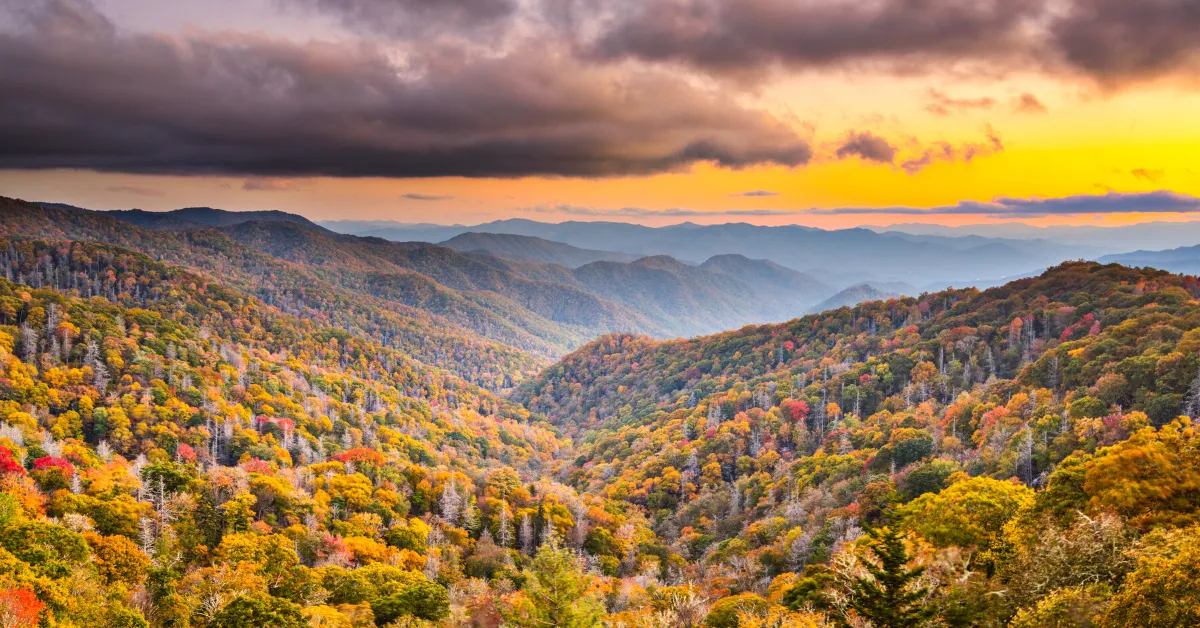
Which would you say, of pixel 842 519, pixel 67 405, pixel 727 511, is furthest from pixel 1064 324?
pixel 67 405

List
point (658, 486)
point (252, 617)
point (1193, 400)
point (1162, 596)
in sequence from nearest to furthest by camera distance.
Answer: point (1162, 596)
point (252, 617)
point (1193, 400)
point (658, 486)

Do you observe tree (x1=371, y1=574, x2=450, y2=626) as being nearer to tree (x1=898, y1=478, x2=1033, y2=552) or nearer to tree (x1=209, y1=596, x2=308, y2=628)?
tree (x1=209, y1=596, x2=308, y2=628)

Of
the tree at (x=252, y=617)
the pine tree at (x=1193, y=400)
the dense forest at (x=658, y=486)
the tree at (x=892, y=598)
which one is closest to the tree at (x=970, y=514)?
the dense forest at (x=658, y=486)

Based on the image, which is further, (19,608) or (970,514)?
(970,514)

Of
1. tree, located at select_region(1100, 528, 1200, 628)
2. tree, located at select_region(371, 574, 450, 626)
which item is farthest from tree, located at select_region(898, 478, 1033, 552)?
tree, located at select_region(371, 574, 450, 626)

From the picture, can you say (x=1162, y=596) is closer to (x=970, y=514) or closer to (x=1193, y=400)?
(x=970, y=514)

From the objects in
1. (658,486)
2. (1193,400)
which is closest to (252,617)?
(658,486)

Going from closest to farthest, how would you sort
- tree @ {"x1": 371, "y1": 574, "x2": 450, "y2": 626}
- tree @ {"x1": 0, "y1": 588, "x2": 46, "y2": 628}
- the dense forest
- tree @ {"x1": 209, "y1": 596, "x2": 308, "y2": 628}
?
tree @ {"x1": 0, "y1": 588, "x2": 46, "y2": 628} < the dense forest < tree @ {"x1": 209, "y1": 596, "x2": 308, "y2": 628} < tree @ {"x1": 371, "y1": 574, "x2": 450, "y2": 626}
